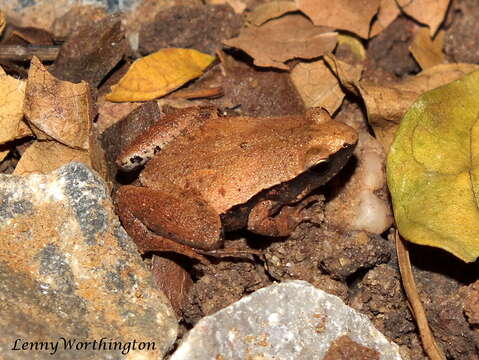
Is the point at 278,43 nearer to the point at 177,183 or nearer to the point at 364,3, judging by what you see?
the point at 364,3

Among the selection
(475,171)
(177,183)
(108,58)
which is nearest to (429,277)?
(475,171)

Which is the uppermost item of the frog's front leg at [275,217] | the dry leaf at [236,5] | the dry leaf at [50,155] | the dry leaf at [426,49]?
the dry leaf at [236,5]

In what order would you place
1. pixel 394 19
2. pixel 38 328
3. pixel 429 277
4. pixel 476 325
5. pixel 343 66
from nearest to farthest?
pixel 38 328 → pixel 476 325 → pixel 429 277 → pixel 343 66 → pixel 394 19

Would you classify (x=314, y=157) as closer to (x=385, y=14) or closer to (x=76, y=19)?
(x=385, y=14)

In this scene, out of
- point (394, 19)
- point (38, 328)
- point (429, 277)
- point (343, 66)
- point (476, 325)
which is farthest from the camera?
point (394, 19)

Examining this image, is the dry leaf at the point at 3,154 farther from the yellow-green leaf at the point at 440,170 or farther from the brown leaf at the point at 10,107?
the yellow-green leaf at the point at 440,170

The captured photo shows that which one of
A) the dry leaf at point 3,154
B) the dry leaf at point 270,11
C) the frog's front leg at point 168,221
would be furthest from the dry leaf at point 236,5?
the dry leaf at point 3,154

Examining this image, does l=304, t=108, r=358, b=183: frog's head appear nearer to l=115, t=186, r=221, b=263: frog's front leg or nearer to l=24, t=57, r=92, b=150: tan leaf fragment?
l=115, t=186, r=221, b=263: frog's front leg
